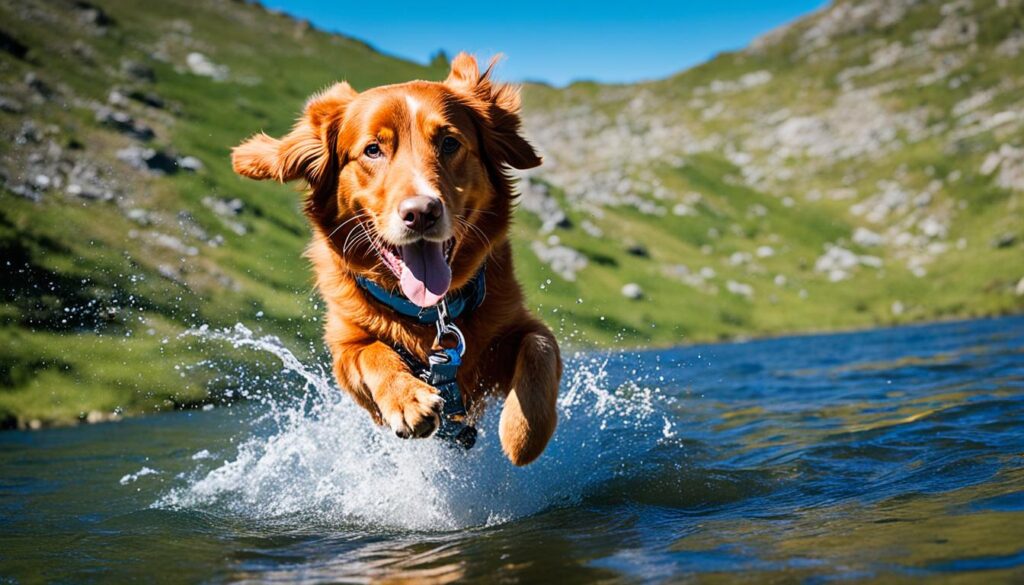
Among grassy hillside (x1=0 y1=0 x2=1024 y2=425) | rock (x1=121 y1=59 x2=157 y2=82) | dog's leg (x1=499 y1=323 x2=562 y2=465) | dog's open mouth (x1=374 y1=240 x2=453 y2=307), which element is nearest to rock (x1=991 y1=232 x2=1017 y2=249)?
grassy hillside (x1=0 y1=0 x2=1024 y2=425)

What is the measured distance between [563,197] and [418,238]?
8202 centimetres

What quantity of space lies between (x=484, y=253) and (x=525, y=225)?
68.6 metres

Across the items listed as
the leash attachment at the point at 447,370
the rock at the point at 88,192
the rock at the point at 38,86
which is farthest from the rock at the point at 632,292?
the leash attachment at the point at 447,370

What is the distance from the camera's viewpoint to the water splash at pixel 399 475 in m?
7.64

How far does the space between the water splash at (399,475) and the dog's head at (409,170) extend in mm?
2010

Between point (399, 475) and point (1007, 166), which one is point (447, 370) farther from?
point (1007, 166)

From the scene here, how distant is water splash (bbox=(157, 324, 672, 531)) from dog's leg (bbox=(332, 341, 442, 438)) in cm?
92

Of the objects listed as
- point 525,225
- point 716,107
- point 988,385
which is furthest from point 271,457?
point 716,107

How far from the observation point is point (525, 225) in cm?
7575

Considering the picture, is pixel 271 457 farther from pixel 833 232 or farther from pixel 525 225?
pixel 833 232

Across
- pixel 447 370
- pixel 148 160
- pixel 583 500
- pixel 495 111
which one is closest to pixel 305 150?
pixel 495 111

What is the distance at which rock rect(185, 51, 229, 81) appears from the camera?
80.7 meters

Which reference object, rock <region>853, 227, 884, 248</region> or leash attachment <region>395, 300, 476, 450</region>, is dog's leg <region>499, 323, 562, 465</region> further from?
rock <region>853, 227, 884, 248</region>

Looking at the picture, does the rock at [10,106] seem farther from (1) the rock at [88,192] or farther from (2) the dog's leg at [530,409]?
(2) the dog's leg at [530,409]
